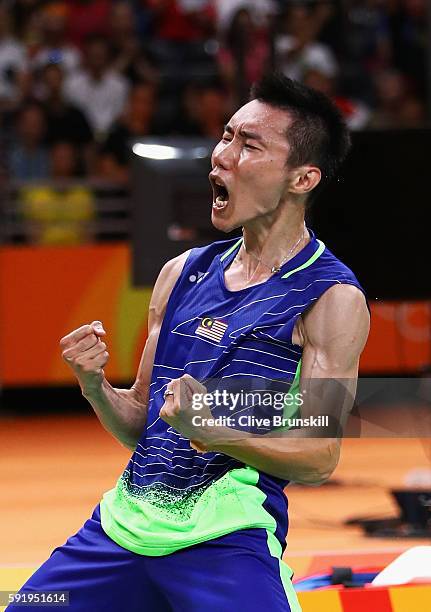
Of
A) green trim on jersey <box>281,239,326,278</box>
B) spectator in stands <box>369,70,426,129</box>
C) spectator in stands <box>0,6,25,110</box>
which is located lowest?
spectator in stands <box>369,70,426,129</box>

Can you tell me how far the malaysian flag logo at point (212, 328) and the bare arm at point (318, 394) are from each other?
0.16 metres

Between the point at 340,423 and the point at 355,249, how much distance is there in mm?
3031

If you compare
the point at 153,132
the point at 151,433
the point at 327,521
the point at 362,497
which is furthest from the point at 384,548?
the point at 153,132

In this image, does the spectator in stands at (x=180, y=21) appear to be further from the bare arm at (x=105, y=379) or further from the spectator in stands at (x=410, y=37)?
the bare arm at (x=105, y=379)

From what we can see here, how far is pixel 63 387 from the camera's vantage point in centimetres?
885

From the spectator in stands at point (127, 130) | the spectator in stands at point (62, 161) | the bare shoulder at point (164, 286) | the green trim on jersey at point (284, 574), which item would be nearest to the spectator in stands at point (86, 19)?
the spectator in stands at point (127, 130)

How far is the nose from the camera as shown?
2.74 metres

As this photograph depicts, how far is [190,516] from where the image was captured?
8.45 ft

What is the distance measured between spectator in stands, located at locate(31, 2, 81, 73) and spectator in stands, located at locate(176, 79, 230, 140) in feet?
3.10

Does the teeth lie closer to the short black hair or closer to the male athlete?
the male athlete

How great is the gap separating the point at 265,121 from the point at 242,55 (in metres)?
4.43

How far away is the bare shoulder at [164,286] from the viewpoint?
114 inches

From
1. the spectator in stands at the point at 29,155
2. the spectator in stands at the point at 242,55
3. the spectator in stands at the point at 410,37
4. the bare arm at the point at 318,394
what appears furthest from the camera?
the spectator in stands at the point at 410,37

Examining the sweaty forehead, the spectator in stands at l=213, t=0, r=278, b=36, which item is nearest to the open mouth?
the sweaty forehead
